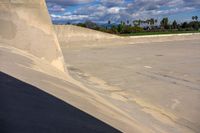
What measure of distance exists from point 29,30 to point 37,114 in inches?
265

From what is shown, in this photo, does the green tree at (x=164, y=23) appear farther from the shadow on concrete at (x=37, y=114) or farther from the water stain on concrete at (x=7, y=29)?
the shadow on concrete at (x=37, y=114)

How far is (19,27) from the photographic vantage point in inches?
459

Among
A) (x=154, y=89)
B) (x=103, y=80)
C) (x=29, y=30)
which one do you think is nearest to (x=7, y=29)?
(x=29, y=30)

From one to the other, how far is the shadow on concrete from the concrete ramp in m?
4.83

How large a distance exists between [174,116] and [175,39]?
3490cm

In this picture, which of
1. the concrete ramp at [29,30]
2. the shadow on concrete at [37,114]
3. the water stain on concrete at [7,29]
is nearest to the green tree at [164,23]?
the concrete ramp at [29,30]

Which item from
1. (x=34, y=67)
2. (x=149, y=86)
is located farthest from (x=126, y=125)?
(x=149, y=86)

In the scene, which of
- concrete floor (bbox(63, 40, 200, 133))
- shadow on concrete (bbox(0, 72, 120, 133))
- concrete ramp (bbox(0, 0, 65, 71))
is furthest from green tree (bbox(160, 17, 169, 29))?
shadow on concrete (bbox(0, 72, 120, 133))

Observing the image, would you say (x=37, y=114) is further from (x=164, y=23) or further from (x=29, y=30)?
(x=164, y=23)

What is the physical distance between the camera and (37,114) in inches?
213

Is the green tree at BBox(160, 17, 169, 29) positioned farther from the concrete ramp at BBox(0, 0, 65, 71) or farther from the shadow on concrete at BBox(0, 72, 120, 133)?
the shadow on concrete at BBox(0, 72, 120, 133)

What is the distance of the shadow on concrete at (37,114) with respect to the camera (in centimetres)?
494

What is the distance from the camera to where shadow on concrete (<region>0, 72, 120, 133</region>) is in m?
4.94

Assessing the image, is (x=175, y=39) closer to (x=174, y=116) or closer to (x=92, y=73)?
(x=92, y=73)
